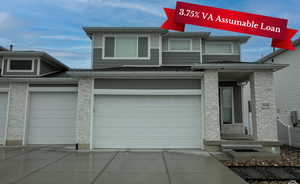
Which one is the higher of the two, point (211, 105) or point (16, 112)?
point (211, 105)

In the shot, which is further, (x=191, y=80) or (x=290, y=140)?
(x=290, y=140)

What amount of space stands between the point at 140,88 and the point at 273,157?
5.73m

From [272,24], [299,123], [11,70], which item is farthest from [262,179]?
[11,70]

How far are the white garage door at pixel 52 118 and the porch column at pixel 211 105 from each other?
629cm

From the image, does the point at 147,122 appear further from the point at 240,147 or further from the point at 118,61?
the point at 118,61

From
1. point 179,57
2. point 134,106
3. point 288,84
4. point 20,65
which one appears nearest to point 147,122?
point 134,106

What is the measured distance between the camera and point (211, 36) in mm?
12102

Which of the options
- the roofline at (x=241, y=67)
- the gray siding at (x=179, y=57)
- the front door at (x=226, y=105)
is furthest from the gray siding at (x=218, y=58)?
the roofline at (x=241, y=67)

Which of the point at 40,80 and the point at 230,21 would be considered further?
the point at 40,80

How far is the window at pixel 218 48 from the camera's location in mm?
12211

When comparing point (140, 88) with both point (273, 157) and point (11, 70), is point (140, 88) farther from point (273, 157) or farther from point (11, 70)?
point (11, 70)

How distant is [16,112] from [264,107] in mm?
11401

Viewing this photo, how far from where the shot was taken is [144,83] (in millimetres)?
8609

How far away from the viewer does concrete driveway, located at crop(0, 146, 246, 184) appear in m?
4.65
